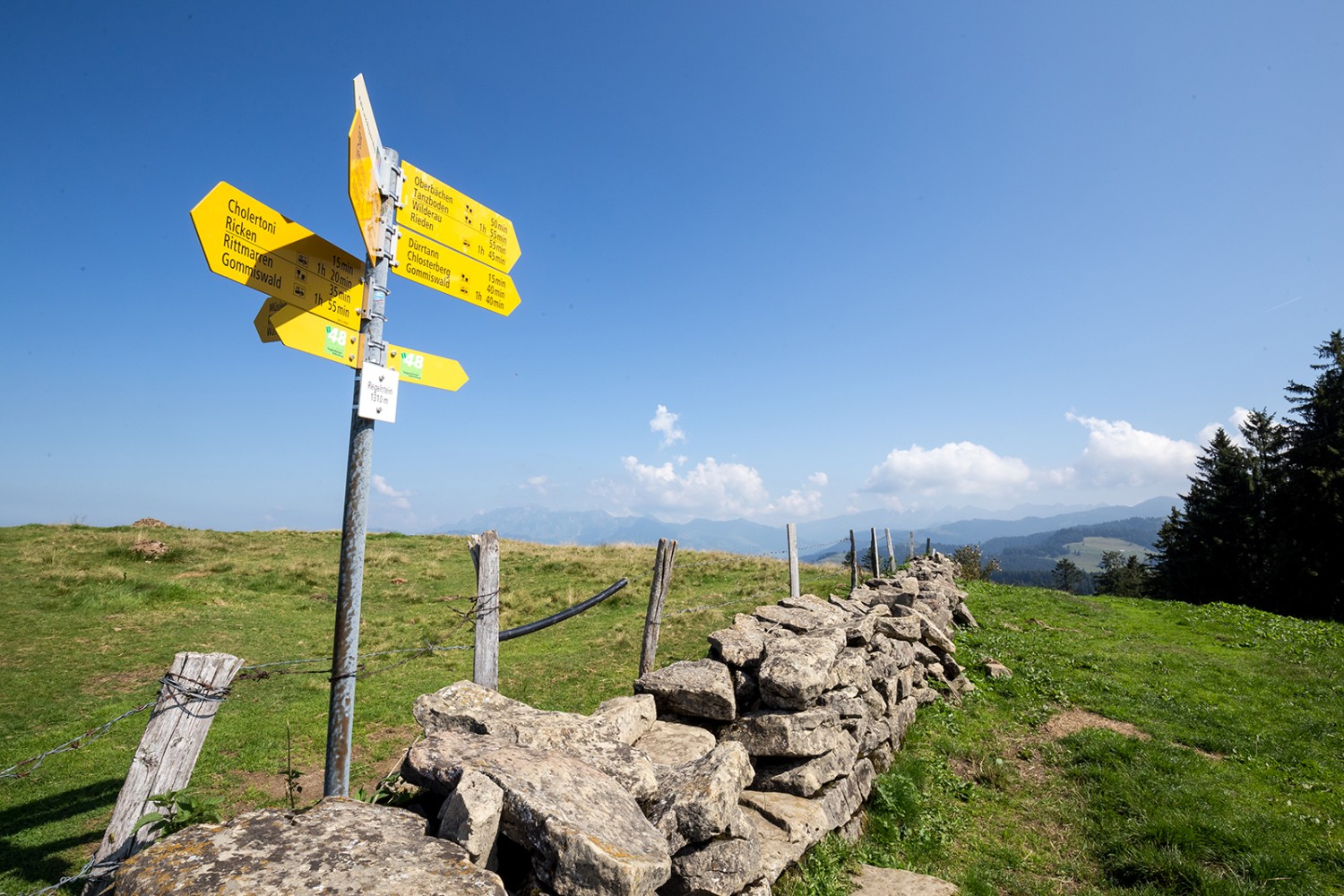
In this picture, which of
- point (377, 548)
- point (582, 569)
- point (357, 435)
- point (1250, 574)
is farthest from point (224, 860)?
point (1250, 574)

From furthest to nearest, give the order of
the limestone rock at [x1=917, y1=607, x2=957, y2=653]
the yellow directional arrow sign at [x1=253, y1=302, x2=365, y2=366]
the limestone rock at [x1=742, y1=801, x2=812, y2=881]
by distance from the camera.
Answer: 1. the limestone rock at [x1=917, y1=607, x2=957, y2=653]
2. the limestone rock at [x1=742, y1=801, x2=812, y2=881]
3. the yellow directional arrow sign at [x1=253, y1=302, x2=365, y2=366]

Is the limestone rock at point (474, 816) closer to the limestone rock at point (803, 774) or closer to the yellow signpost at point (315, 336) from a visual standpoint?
the yellow signpost at point (315, 336)

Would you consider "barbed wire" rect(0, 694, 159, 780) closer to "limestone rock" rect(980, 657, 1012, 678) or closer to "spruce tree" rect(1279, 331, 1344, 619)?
"limestone rock" rect(980, 657, 1012, 678)

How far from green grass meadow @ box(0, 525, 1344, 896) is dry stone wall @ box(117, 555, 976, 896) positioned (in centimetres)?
68

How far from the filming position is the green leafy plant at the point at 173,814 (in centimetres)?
386

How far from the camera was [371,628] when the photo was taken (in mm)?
17594

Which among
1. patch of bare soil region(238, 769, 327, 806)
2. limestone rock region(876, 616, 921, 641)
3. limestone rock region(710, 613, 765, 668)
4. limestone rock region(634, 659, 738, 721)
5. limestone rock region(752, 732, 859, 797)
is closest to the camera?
limestone rock region(752, 732, 859, 797)

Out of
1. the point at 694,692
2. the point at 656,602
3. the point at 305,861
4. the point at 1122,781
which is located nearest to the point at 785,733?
the point at 694,692

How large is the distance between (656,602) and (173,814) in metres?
5.50

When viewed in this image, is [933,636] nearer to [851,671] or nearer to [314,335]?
[851,671]

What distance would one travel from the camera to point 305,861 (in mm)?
2881

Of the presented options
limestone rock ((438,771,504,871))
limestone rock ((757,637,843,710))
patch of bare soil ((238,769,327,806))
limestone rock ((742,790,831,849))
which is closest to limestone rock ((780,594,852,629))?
limestone rock ((757,637,843,710))

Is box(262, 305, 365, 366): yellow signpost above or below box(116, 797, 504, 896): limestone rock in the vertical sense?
above

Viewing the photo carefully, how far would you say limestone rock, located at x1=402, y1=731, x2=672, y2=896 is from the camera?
3332mm
